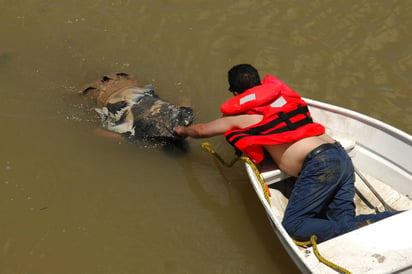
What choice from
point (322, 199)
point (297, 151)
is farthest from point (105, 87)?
point (322, 199)

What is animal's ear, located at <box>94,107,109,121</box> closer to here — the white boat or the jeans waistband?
the white boat

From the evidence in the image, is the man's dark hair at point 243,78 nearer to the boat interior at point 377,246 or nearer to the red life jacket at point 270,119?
the red life jacket at point 270,119

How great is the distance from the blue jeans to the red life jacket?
291mm

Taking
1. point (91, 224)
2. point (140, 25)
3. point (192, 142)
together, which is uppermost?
point (140, 25)

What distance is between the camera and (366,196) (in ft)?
14.9

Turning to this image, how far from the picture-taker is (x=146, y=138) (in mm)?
4965

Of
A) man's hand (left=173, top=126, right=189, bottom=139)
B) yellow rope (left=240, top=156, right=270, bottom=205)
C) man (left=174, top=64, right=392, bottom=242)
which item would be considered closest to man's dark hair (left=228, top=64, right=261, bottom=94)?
man (left=174, top=64, right=392, bottom=242)

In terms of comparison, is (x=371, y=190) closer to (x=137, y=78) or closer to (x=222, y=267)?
(x=222, y=267)

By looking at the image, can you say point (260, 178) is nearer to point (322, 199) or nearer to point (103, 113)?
point (322, 199)

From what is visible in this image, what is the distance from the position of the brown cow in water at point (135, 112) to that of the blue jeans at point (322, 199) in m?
1.46

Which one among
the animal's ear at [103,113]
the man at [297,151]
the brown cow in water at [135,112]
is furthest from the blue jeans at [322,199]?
the animal's ear at [103,113]

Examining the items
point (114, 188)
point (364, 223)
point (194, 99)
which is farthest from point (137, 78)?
point (364, 223)

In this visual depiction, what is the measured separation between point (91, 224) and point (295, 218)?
1991 millimetres

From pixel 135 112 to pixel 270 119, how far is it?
156 centimetres
